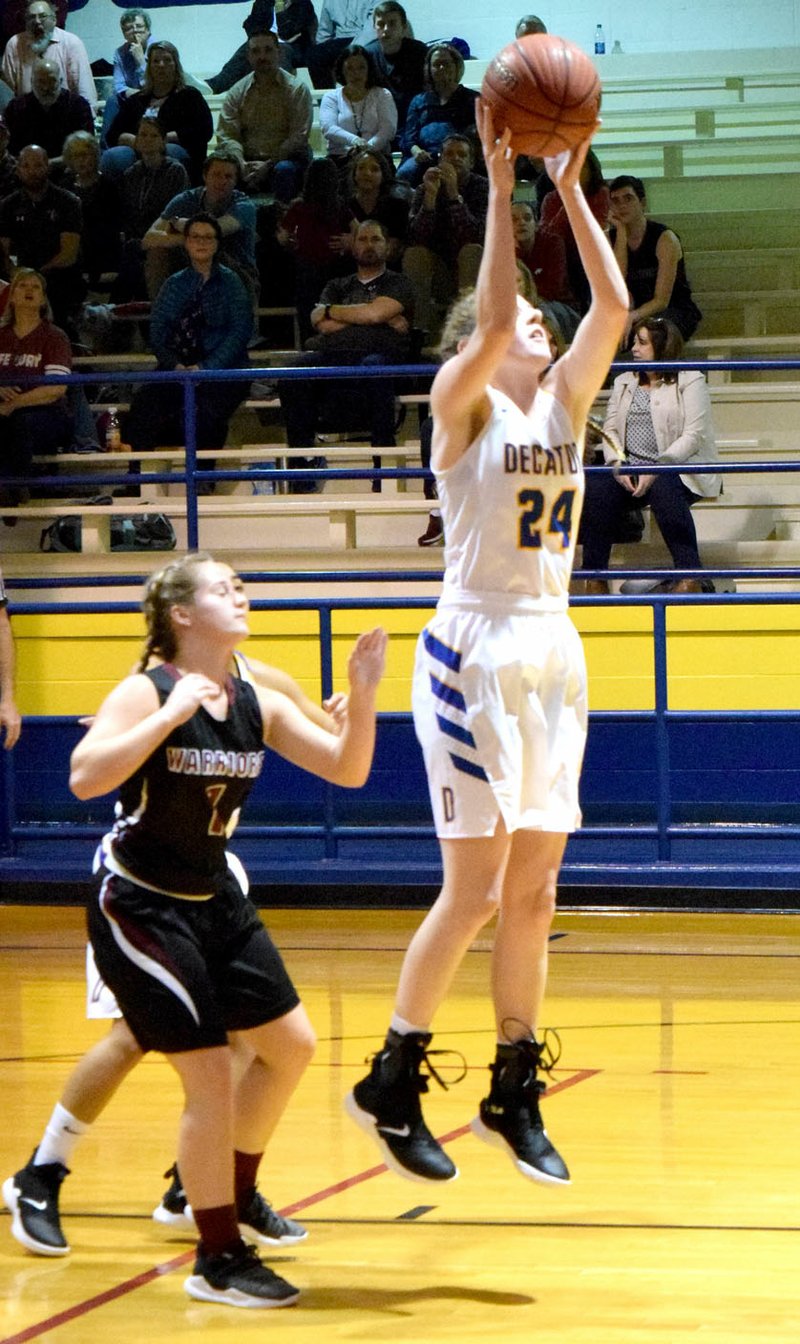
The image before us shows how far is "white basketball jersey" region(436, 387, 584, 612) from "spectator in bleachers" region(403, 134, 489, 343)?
644cm

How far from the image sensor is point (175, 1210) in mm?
4133

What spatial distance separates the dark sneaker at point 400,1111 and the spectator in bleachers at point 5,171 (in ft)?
29.0

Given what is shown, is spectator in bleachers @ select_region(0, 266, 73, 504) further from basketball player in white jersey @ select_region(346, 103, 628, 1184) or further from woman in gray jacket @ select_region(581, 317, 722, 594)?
basketball player in white jersey @ select_region(346, 103, 628, 1184)

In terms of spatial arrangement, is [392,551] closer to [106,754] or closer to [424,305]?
[424,305]

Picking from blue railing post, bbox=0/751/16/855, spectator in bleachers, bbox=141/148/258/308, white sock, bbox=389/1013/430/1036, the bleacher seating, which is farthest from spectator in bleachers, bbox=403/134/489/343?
white sock, bbox=389/1013/430/1036

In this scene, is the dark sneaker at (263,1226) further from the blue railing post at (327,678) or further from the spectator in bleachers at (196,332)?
the spectator in bleachers at (196,332)

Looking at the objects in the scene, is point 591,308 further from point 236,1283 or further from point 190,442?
point 190,442

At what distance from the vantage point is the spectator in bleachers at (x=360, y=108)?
12.3 metres

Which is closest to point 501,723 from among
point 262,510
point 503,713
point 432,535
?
point 503,713

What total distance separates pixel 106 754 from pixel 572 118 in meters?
1.57

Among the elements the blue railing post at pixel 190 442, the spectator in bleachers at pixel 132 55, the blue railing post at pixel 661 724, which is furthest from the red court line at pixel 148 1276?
the spectator in bleachers at pixel 132 55

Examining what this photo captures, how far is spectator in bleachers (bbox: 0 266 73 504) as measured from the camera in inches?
370

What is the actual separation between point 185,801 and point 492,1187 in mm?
1346

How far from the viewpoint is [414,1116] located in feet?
12.8
